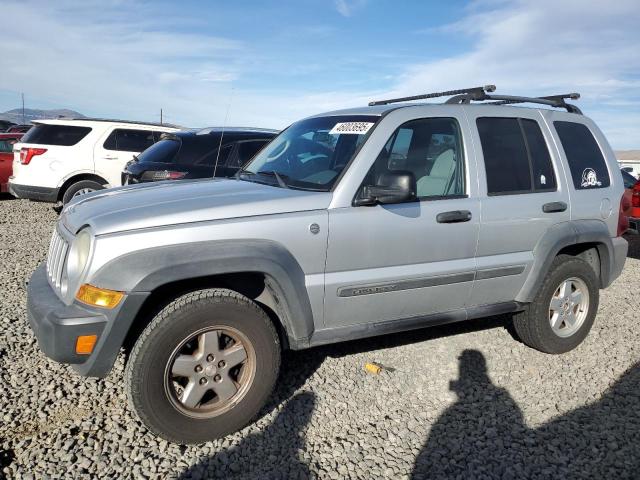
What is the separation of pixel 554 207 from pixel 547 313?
85 cm

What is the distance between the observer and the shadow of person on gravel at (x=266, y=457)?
2.77m

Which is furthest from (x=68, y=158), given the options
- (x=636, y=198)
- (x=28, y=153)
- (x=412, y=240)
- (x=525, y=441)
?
(x=636, y=198)

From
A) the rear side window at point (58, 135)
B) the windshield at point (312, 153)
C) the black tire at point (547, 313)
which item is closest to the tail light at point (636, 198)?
the black tire at point (547, 313)

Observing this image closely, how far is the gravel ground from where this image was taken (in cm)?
285

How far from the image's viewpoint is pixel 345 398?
11.8ft

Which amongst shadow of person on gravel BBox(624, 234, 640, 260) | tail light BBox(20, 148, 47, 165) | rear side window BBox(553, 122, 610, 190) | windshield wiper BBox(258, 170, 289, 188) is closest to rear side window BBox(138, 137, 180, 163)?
tail light BBox(20, 148, 47, 165)

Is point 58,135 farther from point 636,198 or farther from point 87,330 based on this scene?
point 636,198

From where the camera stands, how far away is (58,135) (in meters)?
9.62

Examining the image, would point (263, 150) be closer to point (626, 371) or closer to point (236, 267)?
point (236, 267)

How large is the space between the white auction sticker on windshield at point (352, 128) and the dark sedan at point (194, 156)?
3439 mm

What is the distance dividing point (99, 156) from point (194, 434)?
7.90 metres

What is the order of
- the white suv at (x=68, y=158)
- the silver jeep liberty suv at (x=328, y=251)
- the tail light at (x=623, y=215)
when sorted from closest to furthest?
the silver jeep liberty suv at (x=328, y=251) → the tail light at (x=623, y=215) → the white suv at (x=68, y=158)

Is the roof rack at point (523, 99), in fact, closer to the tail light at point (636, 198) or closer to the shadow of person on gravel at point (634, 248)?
the tail light at point (636, 198)

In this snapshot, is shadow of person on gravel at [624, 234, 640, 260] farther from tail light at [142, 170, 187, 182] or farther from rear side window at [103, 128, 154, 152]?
rear side window at [103, 128, 154, 152]
